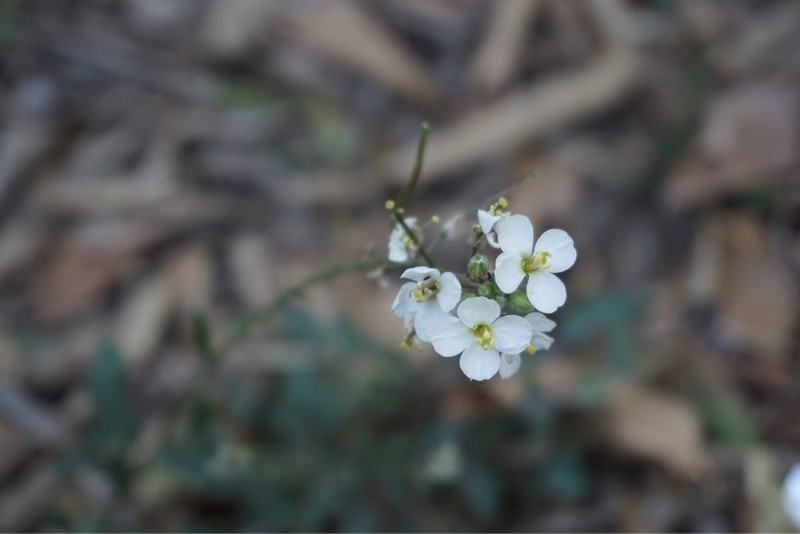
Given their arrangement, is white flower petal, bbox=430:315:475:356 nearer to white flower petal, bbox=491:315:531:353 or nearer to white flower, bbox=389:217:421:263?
white flower petal, bbox=491:315:531:353

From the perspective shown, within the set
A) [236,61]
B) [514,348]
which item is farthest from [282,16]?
[514,348]

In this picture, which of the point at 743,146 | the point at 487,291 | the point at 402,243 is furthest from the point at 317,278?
the point at 743,146

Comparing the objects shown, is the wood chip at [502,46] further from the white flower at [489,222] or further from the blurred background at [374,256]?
the white flower at [489,222]

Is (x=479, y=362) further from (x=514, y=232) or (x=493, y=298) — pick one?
(x=514, y=232)

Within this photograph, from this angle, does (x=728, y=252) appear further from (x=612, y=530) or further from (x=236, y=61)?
(x=236, y=61)

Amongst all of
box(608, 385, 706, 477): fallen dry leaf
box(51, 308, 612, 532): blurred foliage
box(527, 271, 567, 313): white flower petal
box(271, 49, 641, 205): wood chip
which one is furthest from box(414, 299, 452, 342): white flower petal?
box(271, 49, 641, 205): wood chip
